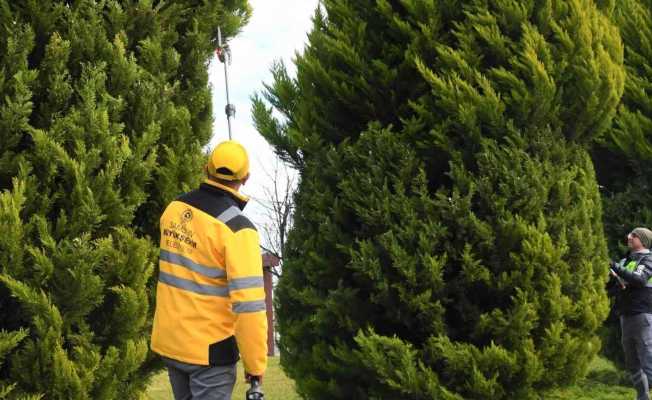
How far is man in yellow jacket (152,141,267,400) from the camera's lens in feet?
12.0

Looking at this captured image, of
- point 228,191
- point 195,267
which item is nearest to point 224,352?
point 195,267

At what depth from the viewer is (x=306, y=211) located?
17.3 feet

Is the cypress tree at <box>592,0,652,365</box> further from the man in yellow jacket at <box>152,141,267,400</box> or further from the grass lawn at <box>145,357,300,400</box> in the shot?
the man in yellow jacket at <box>152,141,267,400</box>

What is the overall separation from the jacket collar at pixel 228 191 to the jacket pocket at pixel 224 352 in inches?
28.2

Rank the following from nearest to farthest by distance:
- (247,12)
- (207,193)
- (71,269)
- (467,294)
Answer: (207,193) → (71,269) → (467,294) → (247,12)

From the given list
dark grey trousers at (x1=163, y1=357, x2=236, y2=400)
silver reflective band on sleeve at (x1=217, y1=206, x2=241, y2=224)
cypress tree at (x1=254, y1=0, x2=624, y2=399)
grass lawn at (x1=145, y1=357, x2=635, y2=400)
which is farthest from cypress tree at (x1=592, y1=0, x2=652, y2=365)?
dark grey trousers at (x1=163, y1=357, x2=236, y2=400)

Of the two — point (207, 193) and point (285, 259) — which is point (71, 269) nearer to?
point (207, 193)

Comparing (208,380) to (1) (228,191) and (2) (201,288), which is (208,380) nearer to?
(2) (201,288)

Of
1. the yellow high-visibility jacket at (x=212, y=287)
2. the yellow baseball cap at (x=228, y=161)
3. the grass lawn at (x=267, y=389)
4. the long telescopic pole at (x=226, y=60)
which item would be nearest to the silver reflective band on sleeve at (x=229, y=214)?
the yellow high-visibility jacket at (x=212, y=287)

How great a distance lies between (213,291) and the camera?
12.4 feet

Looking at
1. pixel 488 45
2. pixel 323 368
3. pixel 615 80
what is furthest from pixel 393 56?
pixel 323 368

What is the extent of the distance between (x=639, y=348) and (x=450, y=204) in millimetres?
4071

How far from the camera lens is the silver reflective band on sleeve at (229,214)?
3.79 meters

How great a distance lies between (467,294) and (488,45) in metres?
1.70
